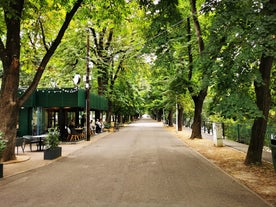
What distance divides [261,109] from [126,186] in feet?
21.8

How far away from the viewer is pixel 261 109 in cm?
1270

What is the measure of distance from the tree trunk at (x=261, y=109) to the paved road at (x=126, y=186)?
172 centimetres

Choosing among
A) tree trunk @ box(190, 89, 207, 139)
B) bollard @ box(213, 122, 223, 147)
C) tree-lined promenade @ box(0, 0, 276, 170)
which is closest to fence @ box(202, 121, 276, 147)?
tree-lined promenade @ box(0, 0, 276, 170)

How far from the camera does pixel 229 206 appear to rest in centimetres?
721

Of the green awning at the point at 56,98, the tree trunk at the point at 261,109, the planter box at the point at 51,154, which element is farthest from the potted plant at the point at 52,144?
the green awning at the point at 56,98

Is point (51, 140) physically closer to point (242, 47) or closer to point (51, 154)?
point (51, 154)

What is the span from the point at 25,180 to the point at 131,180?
3.33 m

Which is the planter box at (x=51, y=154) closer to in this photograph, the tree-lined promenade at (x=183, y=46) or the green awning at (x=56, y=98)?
the tree-lined promenade at (x=183, y=46)

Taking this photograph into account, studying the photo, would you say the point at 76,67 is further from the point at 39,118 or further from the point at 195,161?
the point at 195,161

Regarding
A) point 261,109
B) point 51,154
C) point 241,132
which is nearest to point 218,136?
point 241,132

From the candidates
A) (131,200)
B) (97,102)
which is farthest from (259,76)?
(97,102)

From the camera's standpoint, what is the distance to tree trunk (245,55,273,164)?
12.7 metres

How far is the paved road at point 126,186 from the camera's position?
7.50 m

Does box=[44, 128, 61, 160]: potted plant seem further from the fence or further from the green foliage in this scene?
the fence
